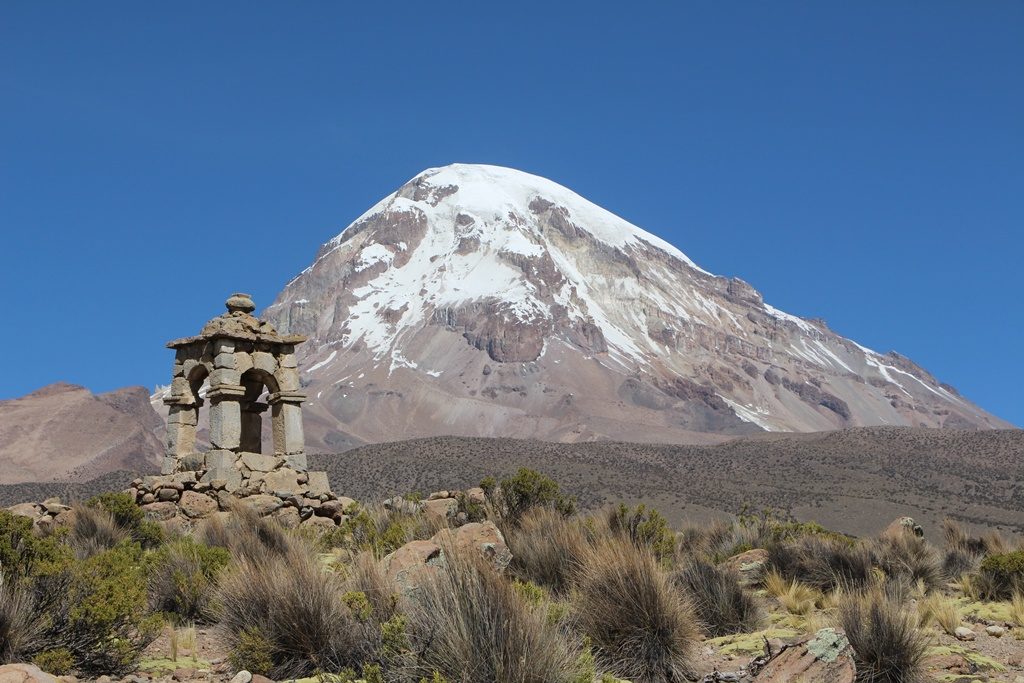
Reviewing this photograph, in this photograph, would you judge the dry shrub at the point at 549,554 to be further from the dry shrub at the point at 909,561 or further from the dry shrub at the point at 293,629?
the dry shrub at the point at 909,561

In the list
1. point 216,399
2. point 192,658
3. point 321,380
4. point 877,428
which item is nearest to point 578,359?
point 321,380

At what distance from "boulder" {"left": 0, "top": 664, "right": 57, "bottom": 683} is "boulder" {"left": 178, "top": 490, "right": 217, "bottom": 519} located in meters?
13.4

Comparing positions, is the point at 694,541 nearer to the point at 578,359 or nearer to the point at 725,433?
the point at 725,433

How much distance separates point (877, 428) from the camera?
93.7 metres

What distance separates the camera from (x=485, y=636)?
20.2 feet

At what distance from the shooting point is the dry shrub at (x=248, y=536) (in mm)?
11641

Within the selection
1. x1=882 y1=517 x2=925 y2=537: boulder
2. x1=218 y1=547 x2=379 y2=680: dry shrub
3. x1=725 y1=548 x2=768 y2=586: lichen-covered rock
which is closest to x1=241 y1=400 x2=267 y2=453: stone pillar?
x1=725 y1=548 x2=768 y2=586: lichen-covered rock

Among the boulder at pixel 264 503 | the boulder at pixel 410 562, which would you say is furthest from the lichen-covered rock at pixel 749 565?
the boulder at pixel 264 503

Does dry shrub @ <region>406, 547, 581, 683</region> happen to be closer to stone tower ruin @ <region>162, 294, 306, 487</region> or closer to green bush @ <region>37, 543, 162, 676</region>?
green bush @ <region>37, 543, 162, 676</region>

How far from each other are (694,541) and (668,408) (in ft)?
525

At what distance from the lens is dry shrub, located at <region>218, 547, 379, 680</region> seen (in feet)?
24.2

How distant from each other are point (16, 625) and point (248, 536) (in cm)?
593

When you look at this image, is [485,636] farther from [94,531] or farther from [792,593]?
[94,531]

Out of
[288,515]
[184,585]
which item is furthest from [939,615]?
[288,515]
